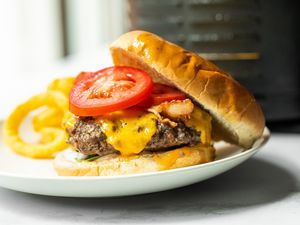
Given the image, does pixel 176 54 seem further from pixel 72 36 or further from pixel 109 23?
pixel 109 23

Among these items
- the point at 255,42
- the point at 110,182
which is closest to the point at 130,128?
the point at 110,182

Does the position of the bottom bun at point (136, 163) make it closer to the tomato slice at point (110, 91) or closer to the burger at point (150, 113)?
the burger at point (150, 113)

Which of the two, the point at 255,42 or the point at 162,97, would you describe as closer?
the point at 162,97

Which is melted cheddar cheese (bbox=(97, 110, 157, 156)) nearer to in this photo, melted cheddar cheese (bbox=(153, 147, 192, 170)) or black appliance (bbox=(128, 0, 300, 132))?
melted cheddar cheese (bbox=(153, 147, 192, 170))

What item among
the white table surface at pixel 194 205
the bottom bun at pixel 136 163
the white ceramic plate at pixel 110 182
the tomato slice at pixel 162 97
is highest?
the tomato slice at pixel 162 97

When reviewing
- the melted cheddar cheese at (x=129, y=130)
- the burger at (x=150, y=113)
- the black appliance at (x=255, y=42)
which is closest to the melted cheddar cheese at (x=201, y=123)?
the burger at (x=150, y=113)

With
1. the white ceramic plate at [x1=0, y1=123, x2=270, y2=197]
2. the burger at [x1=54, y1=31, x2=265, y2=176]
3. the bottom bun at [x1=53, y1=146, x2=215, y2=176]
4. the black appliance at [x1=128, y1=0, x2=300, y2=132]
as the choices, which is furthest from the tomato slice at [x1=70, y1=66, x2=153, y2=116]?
the black appliance at [x1=128, y1=0, x2=300, y2=132]

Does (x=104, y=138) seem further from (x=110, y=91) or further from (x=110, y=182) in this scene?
(x=110, y=182)

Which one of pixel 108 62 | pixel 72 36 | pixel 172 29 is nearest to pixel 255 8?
pixel 172 29
